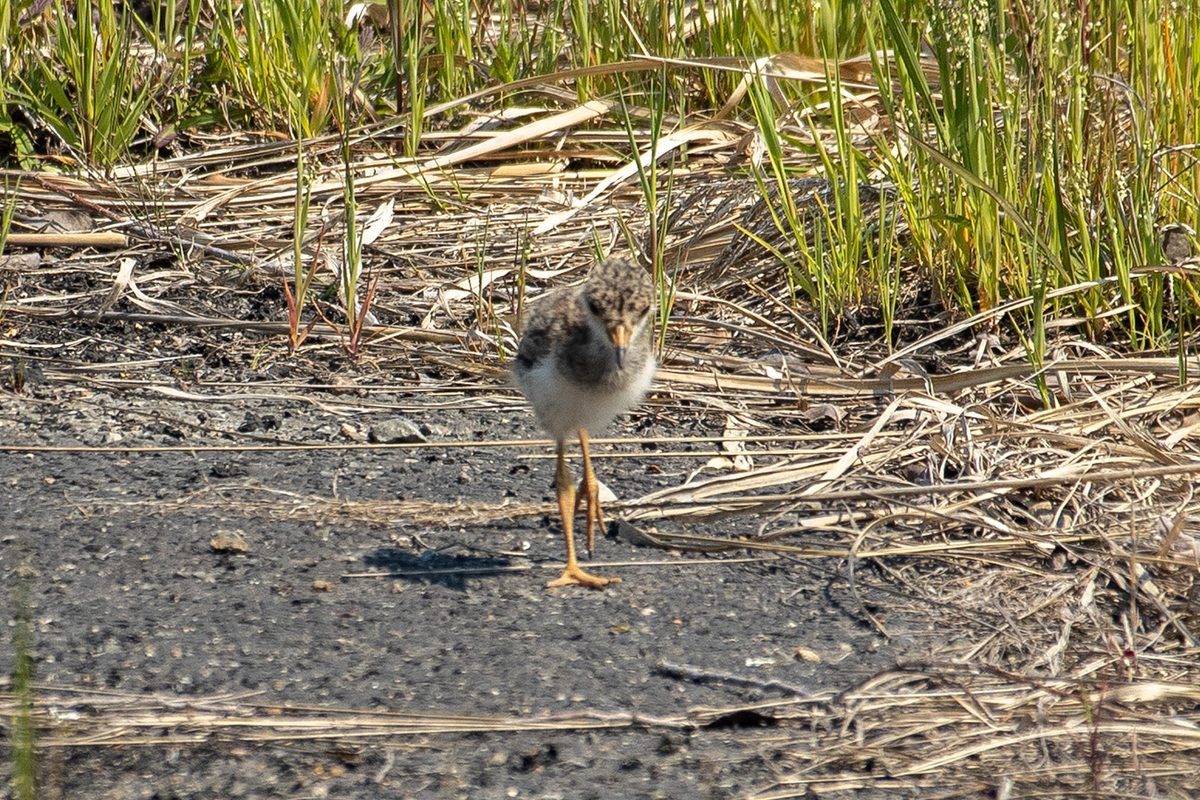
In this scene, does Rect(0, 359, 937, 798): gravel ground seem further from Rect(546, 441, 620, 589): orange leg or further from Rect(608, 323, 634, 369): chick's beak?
Rect(608, 323, 634, 369): chick's beak

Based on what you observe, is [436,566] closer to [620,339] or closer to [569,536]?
[569,536]

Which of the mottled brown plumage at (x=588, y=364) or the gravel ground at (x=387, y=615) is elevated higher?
the mottled brown plumage at (x=588, y=364)

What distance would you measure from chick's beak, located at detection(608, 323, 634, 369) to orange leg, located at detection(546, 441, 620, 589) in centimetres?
37

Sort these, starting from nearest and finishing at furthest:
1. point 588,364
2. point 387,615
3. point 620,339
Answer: point 387,615, point 620,339, point 588,364

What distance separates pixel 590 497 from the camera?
3504 mm

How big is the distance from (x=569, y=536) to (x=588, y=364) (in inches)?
17.8

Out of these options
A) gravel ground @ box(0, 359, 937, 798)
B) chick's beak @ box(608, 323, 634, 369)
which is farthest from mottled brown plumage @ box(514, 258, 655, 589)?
gravel ground @ box(0, 359, 937, 798)

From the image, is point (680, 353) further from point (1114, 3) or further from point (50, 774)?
point (50, 774)

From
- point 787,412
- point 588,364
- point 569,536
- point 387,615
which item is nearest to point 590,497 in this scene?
point 569,536

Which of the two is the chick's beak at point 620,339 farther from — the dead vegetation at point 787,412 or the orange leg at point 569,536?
the dead vegetation at point 787,412

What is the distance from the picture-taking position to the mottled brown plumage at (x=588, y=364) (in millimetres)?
3359

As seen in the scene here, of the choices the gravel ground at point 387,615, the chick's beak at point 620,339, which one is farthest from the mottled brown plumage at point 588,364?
the gravel ground at point 387,615

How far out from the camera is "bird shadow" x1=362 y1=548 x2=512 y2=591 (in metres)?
3.29

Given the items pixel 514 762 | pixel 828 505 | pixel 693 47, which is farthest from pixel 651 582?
pixel 693 47
